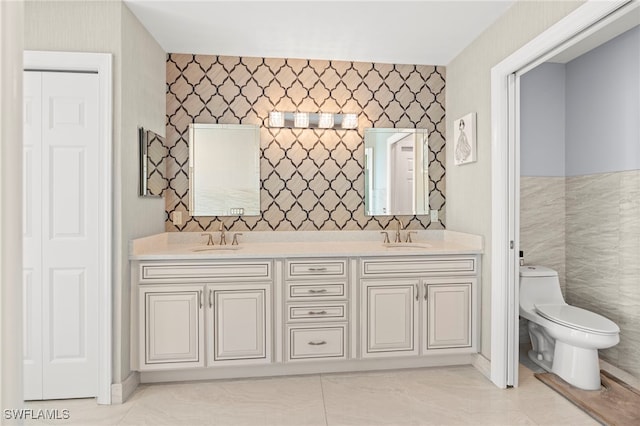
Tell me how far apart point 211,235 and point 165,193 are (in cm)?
52

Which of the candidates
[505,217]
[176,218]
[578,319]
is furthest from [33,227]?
[578,319]

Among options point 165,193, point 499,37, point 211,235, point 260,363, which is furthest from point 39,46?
point 499,37

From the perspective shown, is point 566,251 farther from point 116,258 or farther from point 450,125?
point 116,258

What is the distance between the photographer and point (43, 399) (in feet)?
7.52

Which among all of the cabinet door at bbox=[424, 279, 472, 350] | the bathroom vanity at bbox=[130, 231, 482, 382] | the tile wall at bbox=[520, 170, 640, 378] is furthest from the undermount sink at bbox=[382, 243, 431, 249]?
the tile wall at bbox=[520, 170, 640, 378]

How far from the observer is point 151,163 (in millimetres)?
2750

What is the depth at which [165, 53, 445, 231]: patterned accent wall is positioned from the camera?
122 inches

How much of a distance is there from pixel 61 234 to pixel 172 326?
35.1 inches

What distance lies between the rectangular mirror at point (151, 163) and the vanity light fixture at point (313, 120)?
91 cm

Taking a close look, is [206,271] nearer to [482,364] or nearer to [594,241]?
[482,364]

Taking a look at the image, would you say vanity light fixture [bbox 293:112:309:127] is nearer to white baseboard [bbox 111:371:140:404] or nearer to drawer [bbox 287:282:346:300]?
drawer [bbox 287:282:346:300]

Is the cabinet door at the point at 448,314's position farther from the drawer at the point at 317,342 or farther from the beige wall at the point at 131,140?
the beige wall at the point at 131,140

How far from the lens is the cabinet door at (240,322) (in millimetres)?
2543

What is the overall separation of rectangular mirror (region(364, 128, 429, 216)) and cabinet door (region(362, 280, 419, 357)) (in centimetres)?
81
